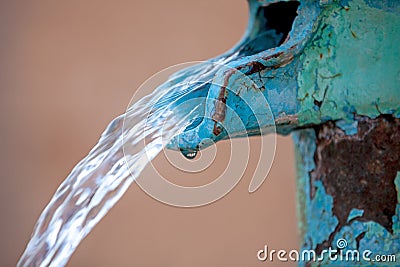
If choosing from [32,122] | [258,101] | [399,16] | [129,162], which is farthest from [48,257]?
[32,122]

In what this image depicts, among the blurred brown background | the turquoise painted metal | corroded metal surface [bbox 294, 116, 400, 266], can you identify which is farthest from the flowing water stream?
the blurred brown background

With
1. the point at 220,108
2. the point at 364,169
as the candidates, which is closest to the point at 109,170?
the point at 220,108

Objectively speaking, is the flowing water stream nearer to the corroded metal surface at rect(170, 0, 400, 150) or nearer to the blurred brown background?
the corroded metal surface at rect(170, 0, 400, 150)

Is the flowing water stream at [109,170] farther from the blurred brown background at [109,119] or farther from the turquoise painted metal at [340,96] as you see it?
the blurred brown background at [109,119]

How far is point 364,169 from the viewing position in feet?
2.00

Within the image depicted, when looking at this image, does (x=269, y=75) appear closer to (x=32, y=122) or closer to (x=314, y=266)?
(x=314, y=266)

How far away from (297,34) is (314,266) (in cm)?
22

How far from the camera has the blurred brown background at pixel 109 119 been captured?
95.2 inches

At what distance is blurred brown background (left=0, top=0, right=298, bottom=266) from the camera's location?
2418 mm

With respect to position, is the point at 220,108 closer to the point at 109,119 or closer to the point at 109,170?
the point at 109,170

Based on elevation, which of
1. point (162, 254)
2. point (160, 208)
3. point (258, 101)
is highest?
point (258, 101)

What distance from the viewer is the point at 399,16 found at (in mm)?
583

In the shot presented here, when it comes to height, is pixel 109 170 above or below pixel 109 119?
below

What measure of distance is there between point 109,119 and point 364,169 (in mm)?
1937
